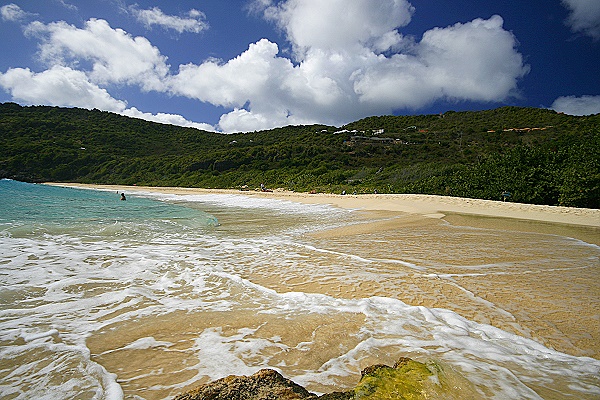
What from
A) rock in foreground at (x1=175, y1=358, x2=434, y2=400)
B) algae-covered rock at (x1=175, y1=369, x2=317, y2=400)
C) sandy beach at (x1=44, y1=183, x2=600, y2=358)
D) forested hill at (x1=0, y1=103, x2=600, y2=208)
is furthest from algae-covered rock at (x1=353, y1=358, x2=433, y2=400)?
forested hill at (x1=0, y1=103, x2=600, y2=208)

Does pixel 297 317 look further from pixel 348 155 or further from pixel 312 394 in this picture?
pixel 348 155

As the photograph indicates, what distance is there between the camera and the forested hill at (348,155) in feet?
56.1

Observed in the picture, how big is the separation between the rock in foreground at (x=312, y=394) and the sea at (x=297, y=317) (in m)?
0.09

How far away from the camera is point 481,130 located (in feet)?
174

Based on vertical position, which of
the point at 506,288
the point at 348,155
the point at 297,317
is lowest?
the point at 297,317

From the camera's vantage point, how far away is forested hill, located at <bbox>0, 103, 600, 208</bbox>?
1711cm

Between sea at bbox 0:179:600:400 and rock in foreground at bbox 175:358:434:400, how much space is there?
9 cm

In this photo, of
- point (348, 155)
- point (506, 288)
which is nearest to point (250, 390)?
point (506, 288)

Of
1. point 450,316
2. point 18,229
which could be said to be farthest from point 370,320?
point 18,229

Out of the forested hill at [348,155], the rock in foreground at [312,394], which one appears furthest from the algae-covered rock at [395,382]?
the forested hill at [348,155]

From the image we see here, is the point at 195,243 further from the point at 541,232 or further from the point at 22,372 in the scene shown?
the point at 541,232

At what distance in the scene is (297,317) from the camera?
11.0 ft

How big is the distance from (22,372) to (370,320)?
304 centimetres

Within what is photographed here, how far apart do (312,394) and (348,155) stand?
1886 inches
